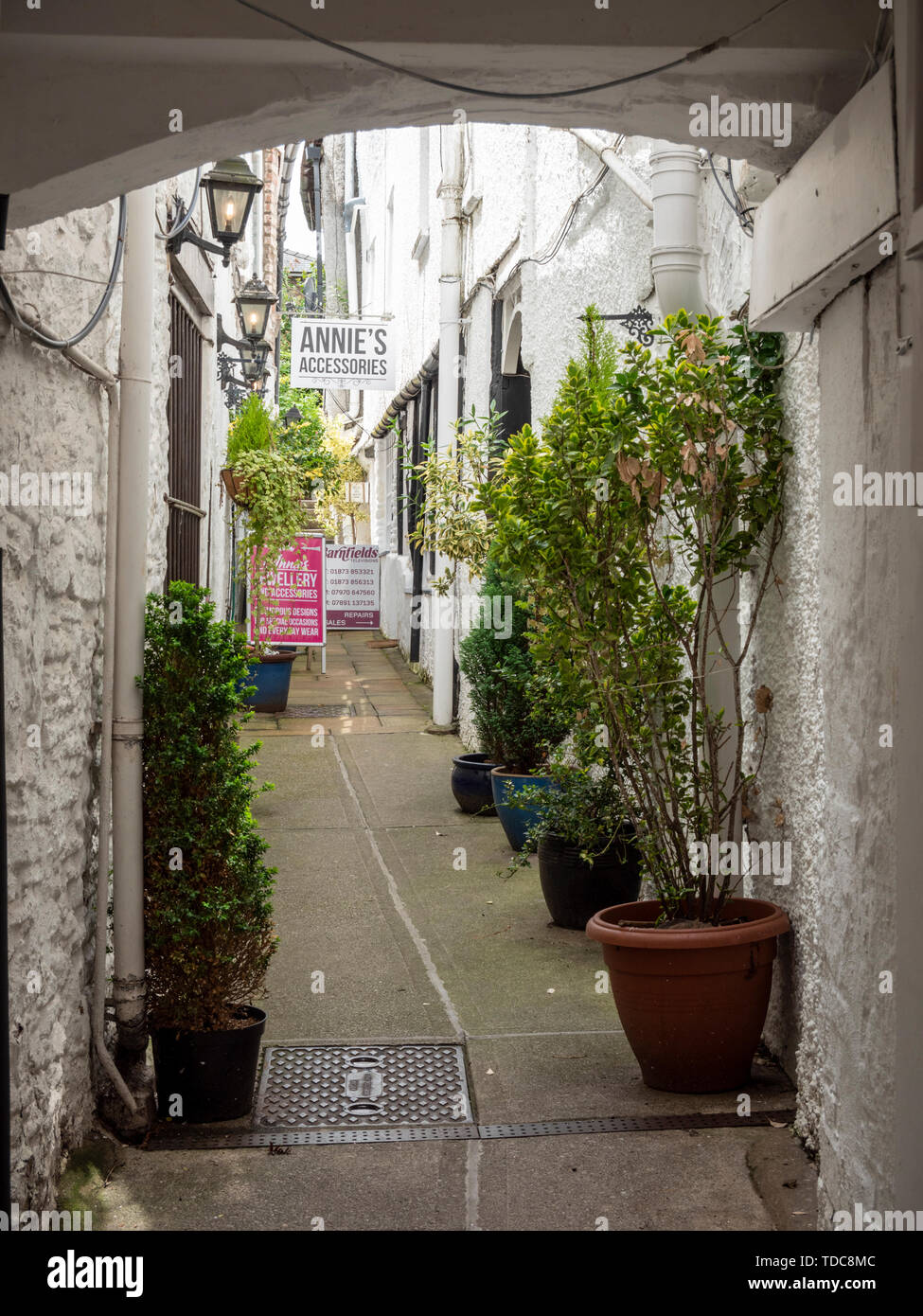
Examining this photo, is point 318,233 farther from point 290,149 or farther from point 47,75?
point 47,75

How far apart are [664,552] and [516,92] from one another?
1.89 metres

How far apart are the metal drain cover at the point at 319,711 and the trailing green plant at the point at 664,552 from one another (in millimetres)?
7116

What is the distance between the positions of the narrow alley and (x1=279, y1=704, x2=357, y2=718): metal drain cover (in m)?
3.38

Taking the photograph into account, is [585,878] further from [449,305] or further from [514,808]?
[449,305]

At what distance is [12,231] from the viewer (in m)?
2.92

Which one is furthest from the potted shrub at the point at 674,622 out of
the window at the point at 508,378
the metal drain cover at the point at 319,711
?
the metal drain cover at the point at 319,711

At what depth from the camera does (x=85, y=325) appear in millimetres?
3508

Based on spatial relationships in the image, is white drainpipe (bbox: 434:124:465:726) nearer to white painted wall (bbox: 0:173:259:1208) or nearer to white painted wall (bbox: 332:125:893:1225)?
white painted wall (bbox: 332:125:893:1225)

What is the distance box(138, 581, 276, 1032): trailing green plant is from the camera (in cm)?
388

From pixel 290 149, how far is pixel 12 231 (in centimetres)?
1920

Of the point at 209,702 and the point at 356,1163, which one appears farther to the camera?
the point at 209,702

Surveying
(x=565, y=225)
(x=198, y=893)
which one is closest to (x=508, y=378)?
(x=565, y=225)
